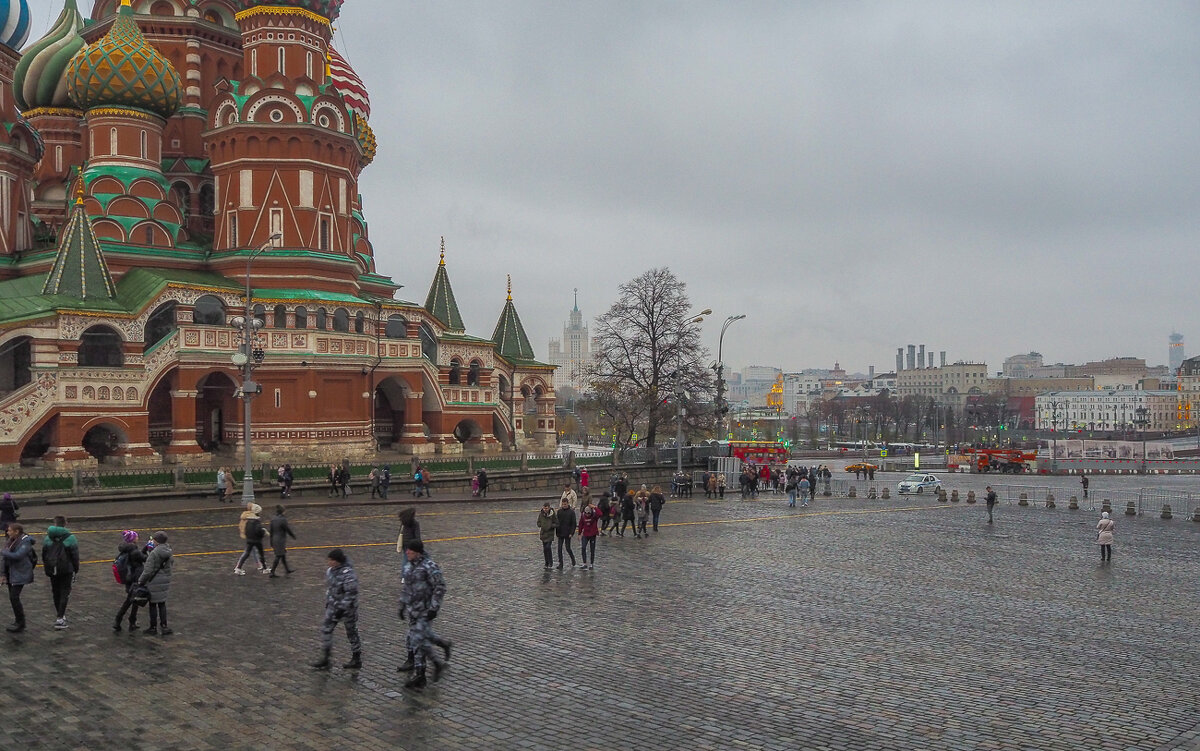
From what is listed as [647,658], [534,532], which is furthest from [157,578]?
[534,532]

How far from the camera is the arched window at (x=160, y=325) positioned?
39.5m

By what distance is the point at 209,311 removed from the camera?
4084 cm

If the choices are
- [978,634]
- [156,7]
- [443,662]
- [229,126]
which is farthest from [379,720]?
[156,7]

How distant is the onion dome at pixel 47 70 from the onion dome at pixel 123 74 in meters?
5.22

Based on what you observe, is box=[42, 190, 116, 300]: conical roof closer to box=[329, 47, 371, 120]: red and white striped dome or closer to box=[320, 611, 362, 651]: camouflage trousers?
box=[329, 47, 371, 120]: red and white striped dome

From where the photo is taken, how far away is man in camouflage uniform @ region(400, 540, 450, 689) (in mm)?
10098

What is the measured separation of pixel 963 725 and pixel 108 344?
38035 millimetres

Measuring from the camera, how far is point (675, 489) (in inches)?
1582

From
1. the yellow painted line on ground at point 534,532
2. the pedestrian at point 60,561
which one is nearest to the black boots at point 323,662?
the pedestrian at point 60,561

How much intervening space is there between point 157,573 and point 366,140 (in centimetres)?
4740

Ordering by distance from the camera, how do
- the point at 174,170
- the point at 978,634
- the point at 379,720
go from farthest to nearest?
the point at 174,170
the point at 978,634
the point at 379,720

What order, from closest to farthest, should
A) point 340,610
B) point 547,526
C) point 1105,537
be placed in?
point 340,610, point 547,526, point 1105,537

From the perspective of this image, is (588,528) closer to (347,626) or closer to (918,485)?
(347,626)

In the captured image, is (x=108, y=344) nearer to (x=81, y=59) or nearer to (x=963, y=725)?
(x=81, y=59)
